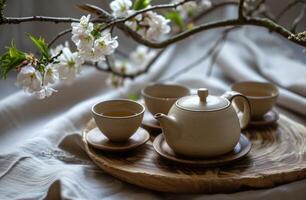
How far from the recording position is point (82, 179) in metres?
0.79

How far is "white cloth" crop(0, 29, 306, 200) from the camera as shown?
0.76 m

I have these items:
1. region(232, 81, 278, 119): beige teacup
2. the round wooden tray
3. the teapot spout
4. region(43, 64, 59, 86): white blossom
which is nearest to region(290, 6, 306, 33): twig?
region(232, 81, 278, 119): beige teacup

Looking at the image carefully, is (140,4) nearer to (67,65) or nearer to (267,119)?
(67,65)

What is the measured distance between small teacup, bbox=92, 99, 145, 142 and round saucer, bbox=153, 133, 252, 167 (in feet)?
0.17

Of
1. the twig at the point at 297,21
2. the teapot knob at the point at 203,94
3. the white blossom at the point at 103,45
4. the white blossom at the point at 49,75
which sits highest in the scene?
the white blossom at the point at 103,45

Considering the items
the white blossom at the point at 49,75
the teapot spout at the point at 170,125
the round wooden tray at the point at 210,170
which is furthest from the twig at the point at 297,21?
the white blossom at the point at 49,75

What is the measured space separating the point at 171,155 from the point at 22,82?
0.88 feet

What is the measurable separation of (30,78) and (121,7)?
0.26m

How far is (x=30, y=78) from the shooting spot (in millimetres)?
729

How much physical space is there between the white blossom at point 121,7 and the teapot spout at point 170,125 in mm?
254

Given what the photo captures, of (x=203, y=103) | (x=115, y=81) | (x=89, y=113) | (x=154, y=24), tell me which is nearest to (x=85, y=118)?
(x=89, y=113)

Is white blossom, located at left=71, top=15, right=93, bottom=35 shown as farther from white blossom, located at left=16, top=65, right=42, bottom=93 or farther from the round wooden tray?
the round wooden tray

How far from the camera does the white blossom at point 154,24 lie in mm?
917

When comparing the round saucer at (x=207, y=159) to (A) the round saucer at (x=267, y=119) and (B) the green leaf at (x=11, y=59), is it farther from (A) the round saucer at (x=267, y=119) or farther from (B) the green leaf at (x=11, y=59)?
(B) the green leaf at (x=11, y=59)
